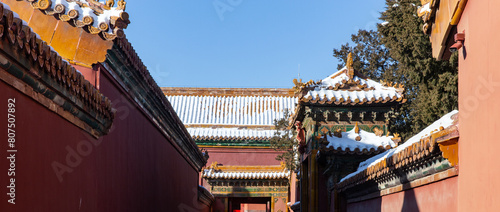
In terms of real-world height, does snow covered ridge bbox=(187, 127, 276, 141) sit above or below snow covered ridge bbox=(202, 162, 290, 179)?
above

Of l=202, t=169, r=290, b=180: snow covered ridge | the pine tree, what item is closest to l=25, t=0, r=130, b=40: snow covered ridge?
the pine tree

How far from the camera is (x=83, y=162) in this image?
744cm

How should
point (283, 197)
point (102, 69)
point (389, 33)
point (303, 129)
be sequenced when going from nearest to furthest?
point (102, 69) → point (303, 129) → point (389, 33) → point (283, 197)

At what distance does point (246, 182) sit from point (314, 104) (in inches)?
593

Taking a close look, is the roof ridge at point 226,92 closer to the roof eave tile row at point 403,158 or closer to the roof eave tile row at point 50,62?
the roof eave tile row at point 403,158

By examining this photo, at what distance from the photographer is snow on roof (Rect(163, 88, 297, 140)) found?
3162 cm

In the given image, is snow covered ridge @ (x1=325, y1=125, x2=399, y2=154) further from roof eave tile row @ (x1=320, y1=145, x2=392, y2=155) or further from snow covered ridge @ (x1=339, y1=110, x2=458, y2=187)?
snow covered ridge @ (x1=339, y1=110, x2=458, y2=187)

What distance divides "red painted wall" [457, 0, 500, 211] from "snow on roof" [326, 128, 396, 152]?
7379 mm

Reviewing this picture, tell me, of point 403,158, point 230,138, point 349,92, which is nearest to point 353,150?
point 349,92

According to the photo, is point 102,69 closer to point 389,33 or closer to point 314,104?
point 314,104

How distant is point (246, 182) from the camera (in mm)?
29078

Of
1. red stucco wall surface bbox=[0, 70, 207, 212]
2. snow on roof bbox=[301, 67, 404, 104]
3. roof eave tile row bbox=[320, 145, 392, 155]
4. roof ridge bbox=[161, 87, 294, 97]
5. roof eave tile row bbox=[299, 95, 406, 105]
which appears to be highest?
roof ridge bbox=[161, 87, 294, 97]

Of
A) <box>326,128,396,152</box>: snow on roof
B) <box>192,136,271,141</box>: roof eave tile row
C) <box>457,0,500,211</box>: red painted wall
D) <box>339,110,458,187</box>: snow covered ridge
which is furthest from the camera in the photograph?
<box>192,136,271,141</box>: roof eave tile row

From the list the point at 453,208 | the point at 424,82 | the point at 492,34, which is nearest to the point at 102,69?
the point at 453,208
